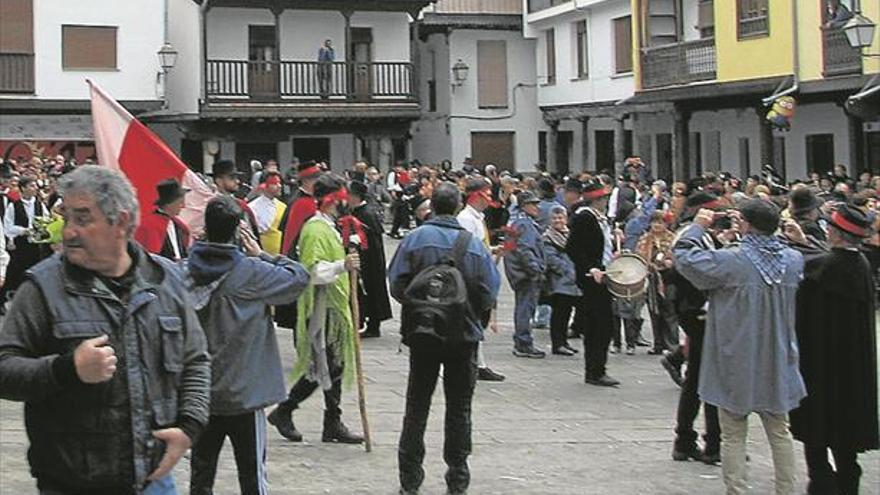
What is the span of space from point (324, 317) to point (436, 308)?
68.4 inches

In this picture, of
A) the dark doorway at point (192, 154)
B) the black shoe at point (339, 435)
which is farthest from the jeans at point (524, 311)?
the dark doorway at point (192, 154)

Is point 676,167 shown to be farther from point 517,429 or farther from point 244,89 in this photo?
point 517,429

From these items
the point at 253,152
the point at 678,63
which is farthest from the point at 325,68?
the point at 678,63

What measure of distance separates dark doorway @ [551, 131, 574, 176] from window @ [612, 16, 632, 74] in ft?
17.2

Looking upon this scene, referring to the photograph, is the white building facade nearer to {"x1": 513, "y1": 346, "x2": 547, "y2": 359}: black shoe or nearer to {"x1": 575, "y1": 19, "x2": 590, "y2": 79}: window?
{"x1": 575, "y1": 19, "x2": 590, "y2": 79}: window

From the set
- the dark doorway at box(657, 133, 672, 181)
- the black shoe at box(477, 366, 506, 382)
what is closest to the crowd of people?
the black shoe at box(477, 366, 506, 382)

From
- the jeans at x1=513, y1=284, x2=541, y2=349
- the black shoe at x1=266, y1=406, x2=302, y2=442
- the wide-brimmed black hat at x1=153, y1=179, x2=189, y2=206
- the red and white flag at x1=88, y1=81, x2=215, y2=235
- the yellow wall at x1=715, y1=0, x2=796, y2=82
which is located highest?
the yellow wall at x1=715, y1=0, x2=796, y2=82

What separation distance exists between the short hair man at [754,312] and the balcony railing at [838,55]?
1945cm

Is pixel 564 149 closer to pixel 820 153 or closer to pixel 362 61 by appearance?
pixel 362 61

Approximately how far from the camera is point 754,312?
25.4 feet

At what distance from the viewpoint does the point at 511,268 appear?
14.6m

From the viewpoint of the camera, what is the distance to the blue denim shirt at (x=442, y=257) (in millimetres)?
8336

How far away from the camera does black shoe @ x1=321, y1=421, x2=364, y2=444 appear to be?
980 cm

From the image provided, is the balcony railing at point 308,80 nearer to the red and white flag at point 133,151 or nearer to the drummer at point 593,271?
the drummer at point 593,271
